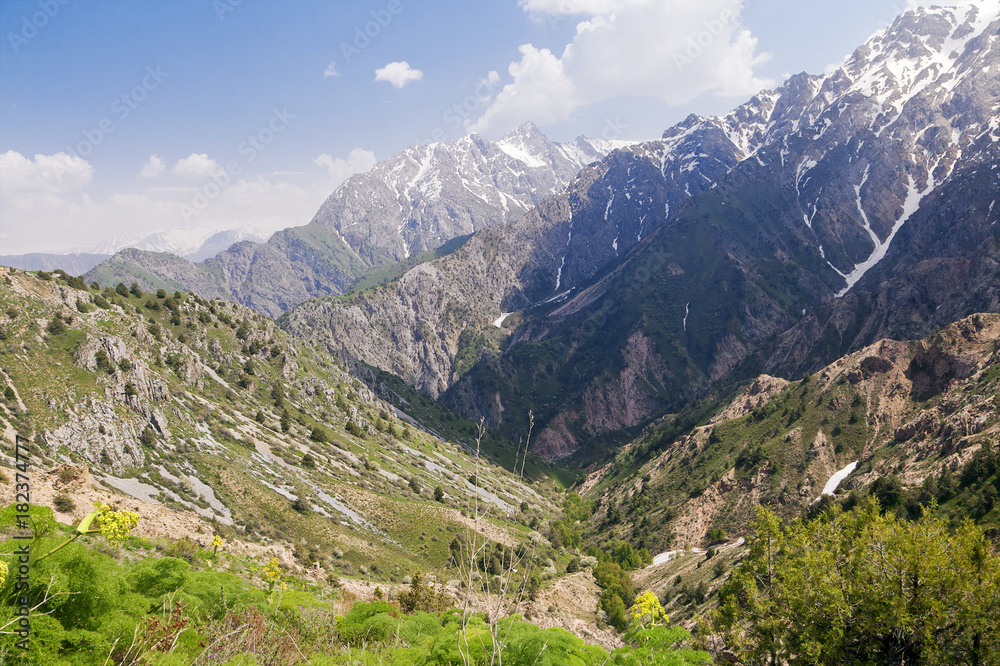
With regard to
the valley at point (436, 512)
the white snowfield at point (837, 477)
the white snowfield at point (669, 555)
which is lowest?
the white snowfield at point (669, 555)

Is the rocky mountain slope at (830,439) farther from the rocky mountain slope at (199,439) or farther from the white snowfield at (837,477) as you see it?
the rocky mountain slope at (199,439)

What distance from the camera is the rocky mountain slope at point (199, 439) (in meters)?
52.3

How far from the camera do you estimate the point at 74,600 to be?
11.7 m

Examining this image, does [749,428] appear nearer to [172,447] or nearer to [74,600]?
[172,447]

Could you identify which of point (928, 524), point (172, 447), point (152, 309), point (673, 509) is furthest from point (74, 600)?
point (673, 509)

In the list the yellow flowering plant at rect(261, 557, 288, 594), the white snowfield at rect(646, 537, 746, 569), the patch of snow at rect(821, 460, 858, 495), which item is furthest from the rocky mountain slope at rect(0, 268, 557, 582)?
the patch of snow at rect(821, 460, 858, 495)

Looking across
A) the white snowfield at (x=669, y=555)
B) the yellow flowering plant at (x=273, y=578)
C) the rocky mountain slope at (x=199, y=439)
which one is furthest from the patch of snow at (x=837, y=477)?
the yellow flowering plant at (x=273, y=578)

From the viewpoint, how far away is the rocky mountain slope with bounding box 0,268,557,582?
52.3 m

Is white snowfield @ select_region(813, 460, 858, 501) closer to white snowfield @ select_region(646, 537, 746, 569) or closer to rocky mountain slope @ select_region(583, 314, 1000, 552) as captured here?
rocky mountain slope @ select_region(583, 314, 1000, 552)

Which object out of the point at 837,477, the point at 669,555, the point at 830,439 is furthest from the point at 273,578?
the point at 830,439

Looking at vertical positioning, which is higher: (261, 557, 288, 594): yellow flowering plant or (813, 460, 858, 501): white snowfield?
(261, 557, 288, 594): yellow flowering plant

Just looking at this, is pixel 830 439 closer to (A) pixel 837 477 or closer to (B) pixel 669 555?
(A) pixel 837 477

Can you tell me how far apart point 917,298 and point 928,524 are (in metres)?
216

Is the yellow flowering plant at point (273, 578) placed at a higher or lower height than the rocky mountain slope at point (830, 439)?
higher
